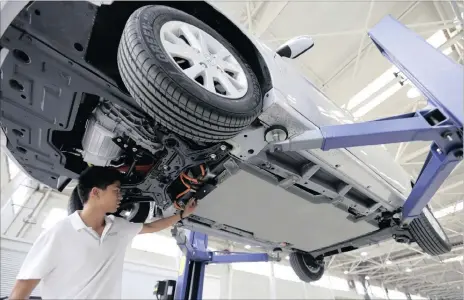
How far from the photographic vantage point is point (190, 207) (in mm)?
2053

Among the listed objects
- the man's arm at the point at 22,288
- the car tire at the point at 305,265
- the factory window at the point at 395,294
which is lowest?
the man's arm at the point at 22,288

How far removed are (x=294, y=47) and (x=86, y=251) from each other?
6.31 ft

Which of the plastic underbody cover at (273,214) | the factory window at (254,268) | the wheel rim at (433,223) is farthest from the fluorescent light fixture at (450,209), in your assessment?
the factory window at (254,268)

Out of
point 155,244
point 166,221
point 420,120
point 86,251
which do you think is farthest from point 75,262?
point 155,244

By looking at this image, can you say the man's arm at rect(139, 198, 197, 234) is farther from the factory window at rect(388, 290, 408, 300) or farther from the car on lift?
the factory window at rect(388, 290, 408, 300)

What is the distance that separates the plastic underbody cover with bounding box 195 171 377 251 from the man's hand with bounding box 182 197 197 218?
0.21ft

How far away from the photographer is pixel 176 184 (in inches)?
80.6

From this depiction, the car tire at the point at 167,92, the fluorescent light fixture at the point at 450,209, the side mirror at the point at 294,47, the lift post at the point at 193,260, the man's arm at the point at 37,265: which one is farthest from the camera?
the fluorescent light fixture at the point at 450,209

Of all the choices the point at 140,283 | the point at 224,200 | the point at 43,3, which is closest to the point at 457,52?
the point at 224,200

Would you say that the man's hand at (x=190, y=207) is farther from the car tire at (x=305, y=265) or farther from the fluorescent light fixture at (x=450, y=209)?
the fluorescent light fixture at (x=450, y=209)

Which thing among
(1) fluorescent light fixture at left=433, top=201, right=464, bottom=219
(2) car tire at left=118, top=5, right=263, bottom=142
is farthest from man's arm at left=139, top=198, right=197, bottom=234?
(1) fluorescent light fixture at left=433, top=201, right=464, bottom=219

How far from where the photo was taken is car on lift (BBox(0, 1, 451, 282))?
3.80 feet

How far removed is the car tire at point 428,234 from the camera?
8.32 ft

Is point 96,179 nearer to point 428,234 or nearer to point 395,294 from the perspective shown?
point 428,234
